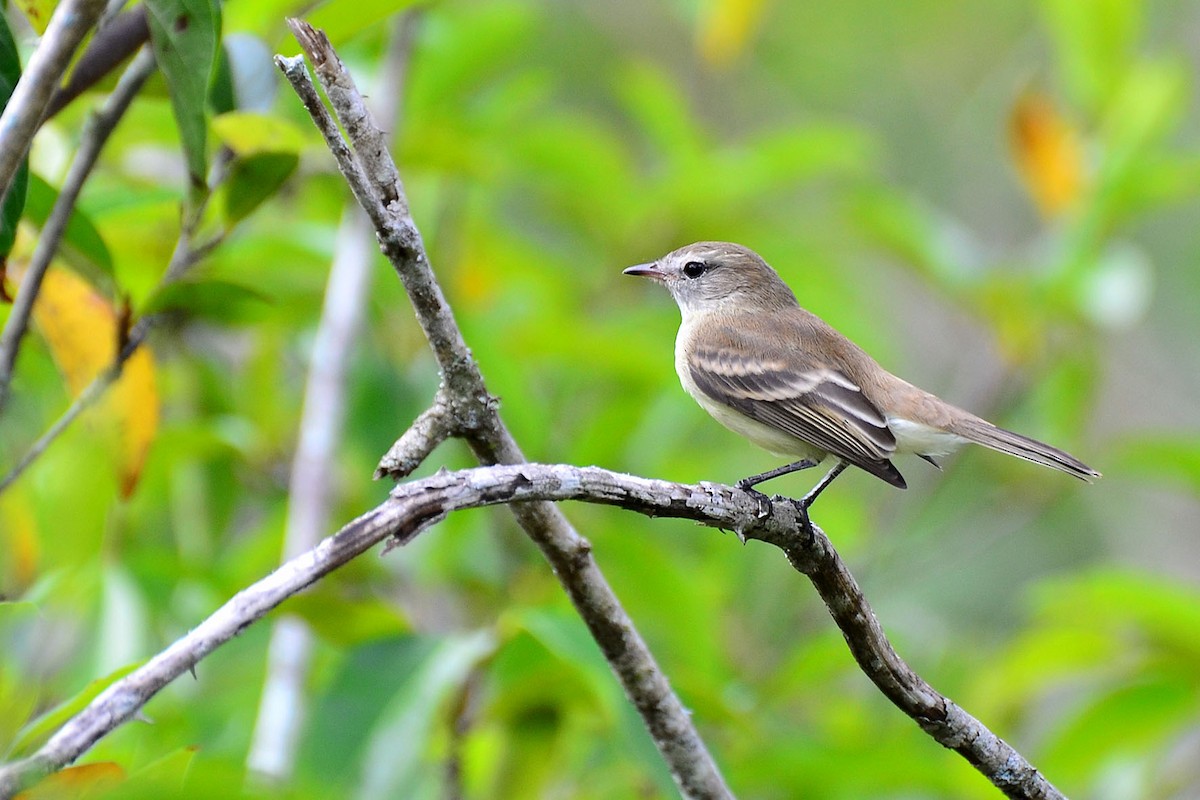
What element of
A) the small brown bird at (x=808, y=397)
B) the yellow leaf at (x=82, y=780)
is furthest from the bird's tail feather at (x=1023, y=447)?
the yellow leaf at (x=82, y=780)

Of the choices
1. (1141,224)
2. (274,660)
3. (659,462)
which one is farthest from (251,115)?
(1141,224)

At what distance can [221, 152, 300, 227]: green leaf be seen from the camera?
260 centimetres

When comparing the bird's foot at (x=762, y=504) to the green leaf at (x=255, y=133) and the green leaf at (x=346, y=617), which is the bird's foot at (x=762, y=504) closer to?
the green leaf at (x=346, y=617)

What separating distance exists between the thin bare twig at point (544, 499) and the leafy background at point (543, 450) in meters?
0.49

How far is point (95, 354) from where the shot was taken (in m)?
2.63

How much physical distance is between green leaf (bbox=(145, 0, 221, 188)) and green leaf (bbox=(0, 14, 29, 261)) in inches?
9.1

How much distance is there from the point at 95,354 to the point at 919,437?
252 centimetres

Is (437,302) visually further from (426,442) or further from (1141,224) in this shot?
(1141,224)

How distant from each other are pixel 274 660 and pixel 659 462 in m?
1.69

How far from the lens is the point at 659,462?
4.50 m

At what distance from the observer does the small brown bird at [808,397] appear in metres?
3.60

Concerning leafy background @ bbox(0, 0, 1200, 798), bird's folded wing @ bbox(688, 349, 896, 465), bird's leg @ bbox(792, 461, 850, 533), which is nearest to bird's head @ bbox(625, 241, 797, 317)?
→ leafy background @ bbox(0, 0, 1200, 798)

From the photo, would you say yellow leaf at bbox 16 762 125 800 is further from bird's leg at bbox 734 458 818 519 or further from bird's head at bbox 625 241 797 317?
bird's head at bbox 625 241 797 317

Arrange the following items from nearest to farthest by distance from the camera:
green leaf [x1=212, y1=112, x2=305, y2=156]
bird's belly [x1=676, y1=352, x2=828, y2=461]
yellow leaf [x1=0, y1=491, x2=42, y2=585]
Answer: green leaf [x1=212, y1=112, x2=305, y2=156]
yellow leaf [x1=0, y1=491, x2=42, y2=585]
bird's belly [x1=676, y1=352, x2=828, y2=461]
